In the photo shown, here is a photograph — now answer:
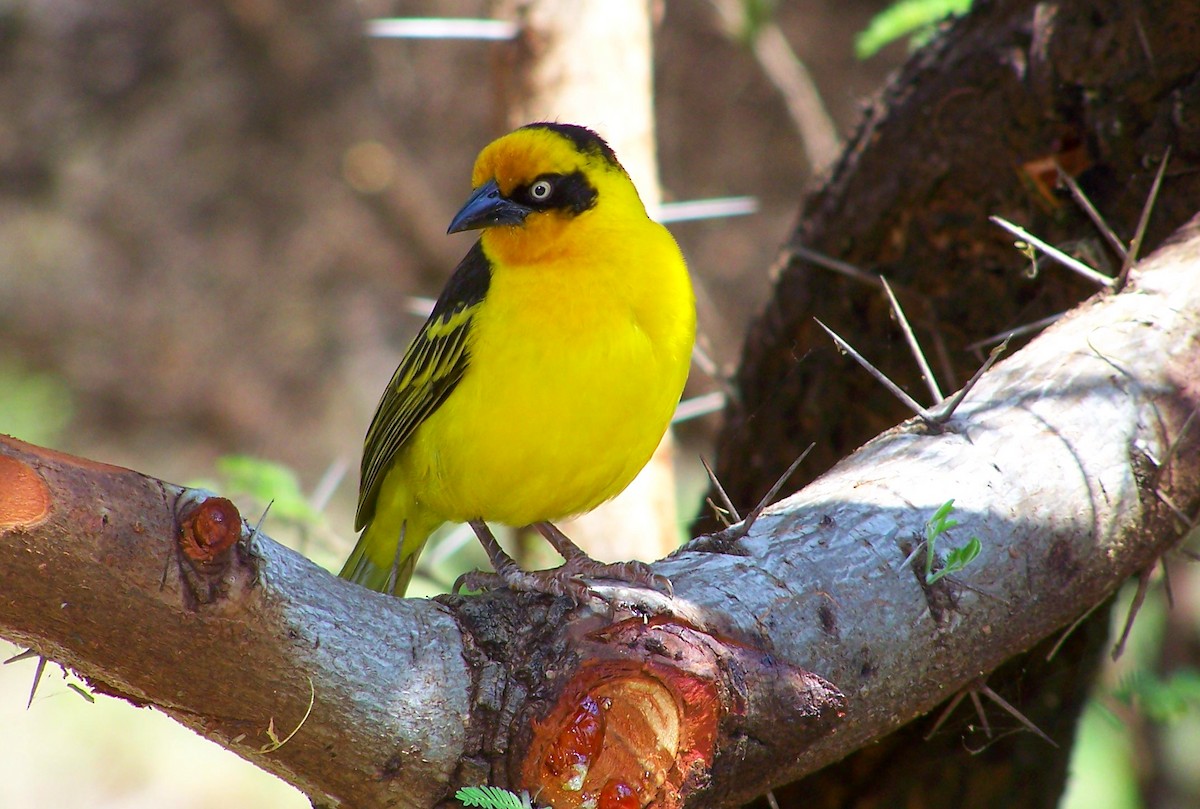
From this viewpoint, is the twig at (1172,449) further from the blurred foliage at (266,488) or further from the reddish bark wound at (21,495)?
the blurred foliage at (266,488)

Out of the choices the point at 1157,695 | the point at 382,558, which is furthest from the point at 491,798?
the point at 1157,695

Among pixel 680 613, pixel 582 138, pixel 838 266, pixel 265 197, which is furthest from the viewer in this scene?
pixel 265 197

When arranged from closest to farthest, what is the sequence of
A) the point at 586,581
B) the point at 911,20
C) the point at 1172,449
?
Result: 1. the point at 586,581
2. the point at 1172,449
3. the point at 911,20

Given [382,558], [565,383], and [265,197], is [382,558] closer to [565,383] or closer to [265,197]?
[565,383]

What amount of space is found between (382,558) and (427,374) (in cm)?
70

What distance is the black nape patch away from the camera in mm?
3496

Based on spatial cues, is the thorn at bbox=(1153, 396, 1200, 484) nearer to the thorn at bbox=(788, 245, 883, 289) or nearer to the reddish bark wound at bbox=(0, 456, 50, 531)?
the thorn at bbox=(788, 245, 883, 289)

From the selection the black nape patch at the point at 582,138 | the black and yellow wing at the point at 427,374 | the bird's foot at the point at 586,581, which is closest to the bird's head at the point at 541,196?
the black nape patch at the point at 582,138

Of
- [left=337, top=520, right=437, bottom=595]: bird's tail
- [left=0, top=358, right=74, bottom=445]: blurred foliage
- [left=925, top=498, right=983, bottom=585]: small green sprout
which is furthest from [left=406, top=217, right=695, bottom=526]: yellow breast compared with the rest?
[left=0, top=358, right=74, bottom=445]: blurred foliage

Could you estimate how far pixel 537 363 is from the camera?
3037mm

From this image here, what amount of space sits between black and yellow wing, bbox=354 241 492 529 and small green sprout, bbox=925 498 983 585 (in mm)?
1457

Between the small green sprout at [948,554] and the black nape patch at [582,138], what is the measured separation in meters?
1.75

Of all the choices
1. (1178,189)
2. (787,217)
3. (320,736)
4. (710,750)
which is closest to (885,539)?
(710,750)

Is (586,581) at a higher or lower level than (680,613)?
higher
